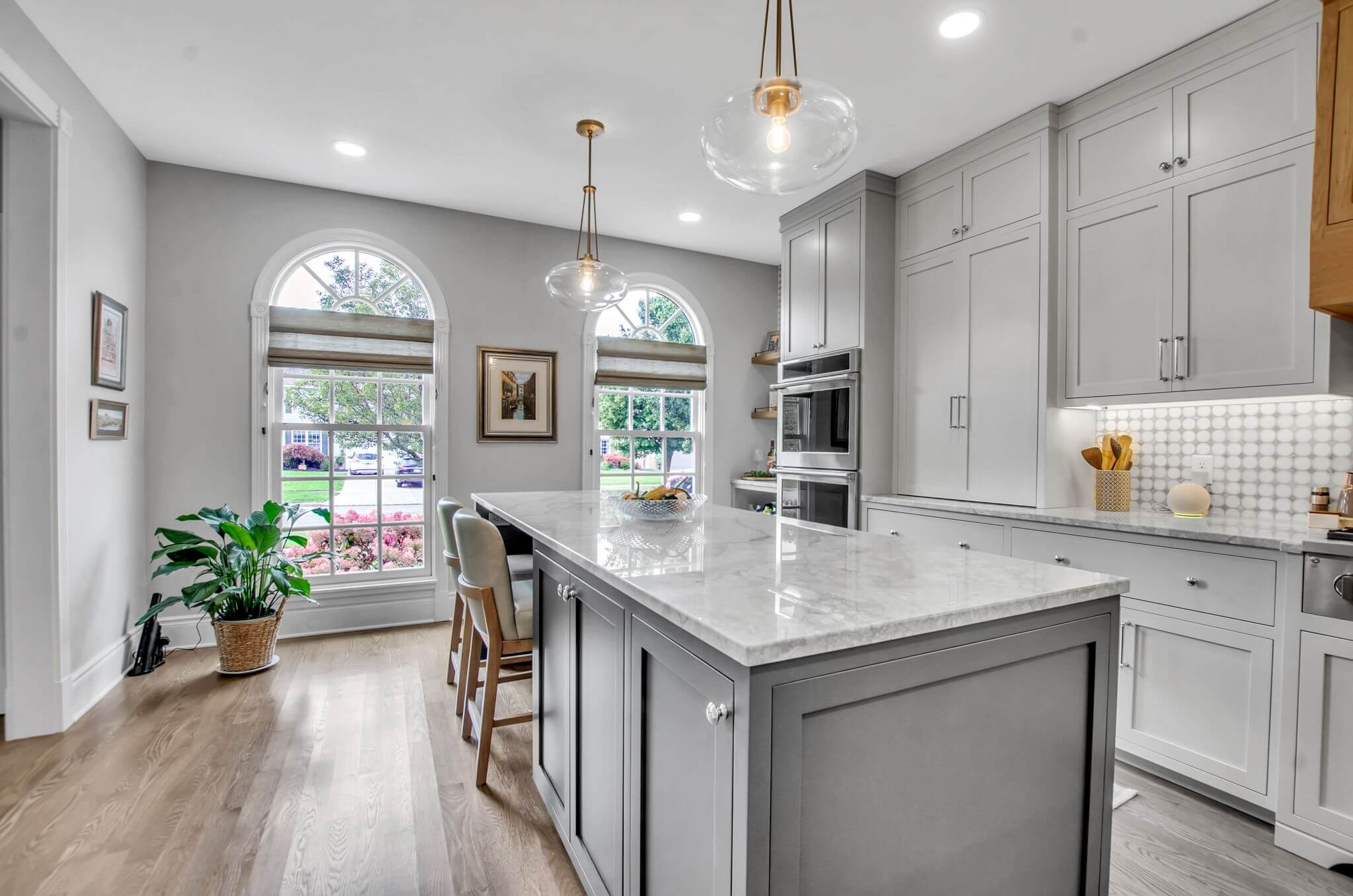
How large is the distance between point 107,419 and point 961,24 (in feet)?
13.2

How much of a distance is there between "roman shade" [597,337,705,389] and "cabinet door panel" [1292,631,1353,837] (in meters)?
3.83

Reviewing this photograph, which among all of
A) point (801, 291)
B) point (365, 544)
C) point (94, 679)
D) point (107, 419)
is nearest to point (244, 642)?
point (94, 679)

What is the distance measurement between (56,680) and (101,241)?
6.37ft

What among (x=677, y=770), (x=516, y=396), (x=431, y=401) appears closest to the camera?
(x=677, y=770)

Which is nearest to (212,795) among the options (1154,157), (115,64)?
(115,64)

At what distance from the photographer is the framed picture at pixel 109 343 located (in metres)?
2.90

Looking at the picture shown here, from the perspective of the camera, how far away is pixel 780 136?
59.7 inches

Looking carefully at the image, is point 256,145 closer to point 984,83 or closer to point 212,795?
point 212,795

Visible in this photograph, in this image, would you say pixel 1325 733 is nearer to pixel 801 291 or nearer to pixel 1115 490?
pixel 1115 490

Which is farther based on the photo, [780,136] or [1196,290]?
[1196,290]

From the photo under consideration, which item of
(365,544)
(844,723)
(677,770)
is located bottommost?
(365,544)

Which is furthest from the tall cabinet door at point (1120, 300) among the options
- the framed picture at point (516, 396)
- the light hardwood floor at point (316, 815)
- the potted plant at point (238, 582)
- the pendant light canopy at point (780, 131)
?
the potted plant at point (238, 582)

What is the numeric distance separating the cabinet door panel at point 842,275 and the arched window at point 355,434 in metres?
2.57

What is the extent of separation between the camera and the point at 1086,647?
1.25 m
